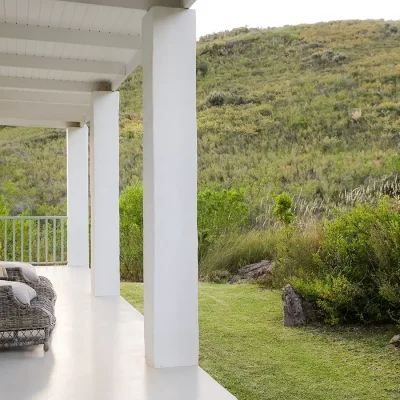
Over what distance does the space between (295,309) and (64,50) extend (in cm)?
346

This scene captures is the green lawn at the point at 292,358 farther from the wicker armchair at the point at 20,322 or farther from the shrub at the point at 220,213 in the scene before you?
the shrub at the point at 220,213

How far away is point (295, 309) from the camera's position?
606 centimetres

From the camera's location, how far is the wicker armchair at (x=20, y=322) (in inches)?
181

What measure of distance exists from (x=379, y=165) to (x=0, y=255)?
12.3m

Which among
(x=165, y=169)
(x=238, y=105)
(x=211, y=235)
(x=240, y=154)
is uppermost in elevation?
(x=238, y=105)

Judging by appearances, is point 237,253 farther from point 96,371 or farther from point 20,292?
point 96,371

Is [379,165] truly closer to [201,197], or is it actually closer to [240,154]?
[240,154]

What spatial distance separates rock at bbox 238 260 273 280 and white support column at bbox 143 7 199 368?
15.0 feet

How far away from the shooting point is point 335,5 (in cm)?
2928

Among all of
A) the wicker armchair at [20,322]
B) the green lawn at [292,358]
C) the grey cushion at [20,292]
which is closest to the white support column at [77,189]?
the green lawn at [292,358]

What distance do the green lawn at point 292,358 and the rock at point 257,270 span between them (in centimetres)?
210

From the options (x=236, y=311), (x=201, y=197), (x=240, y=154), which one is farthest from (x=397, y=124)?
(x=236, y=311)

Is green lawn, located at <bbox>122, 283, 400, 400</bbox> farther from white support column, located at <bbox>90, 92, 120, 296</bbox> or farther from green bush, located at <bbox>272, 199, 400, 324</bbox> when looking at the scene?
white support column, located at <bbox>90, 92, 120, 296</bbox>

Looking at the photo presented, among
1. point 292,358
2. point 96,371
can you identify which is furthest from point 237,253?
point 96,371
